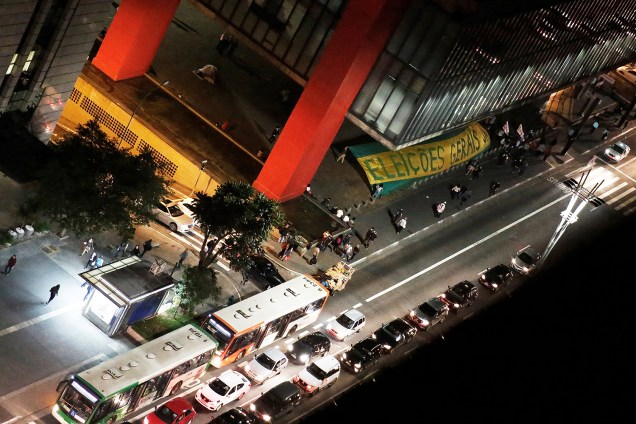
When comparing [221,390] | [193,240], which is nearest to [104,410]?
[221,390]

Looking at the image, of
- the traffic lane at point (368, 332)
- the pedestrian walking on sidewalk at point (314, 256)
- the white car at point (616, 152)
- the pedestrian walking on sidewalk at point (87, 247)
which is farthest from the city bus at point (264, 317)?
the white car at point (616, 152)

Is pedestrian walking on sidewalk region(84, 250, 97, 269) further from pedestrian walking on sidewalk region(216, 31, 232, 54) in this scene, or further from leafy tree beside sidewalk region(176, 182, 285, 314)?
pedestrian walking on sidewalk region(216, 31, 232, 54)

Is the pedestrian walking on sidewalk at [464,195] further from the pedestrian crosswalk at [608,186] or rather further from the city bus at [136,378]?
the city bus at [136,378]

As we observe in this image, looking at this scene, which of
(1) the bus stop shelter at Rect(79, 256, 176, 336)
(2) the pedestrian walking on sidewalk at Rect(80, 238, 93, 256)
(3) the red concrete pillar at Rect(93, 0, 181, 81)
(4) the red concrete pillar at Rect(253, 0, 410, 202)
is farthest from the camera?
(3) the red concrete pillar at Rect(93, 0, 181, 81)

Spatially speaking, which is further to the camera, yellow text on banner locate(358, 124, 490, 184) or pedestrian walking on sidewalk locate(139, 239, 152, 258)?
yellow text on banner locate(358, 124, 490, 184)

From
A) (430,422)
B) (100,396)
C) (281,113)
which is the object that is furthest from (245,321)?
(430,422)

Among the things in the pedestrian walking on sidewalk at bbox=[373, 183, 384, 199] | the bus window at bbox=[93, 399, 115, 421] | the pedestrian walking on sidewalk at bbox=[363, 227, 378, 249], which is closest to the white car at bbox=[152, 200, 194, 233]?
the pedestrian walking on sidewalk at bbox=[363, 227, 378, 249]
